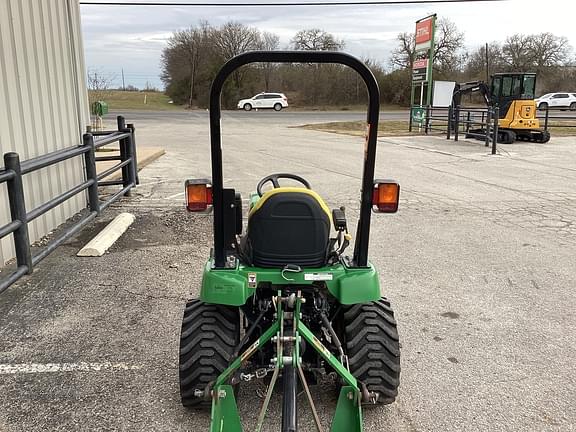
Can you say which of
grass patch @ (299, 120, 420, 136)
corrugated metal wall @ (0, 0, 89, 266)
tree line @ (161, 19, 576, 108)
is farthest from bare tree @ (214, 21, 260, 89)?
corrugated metal wall @ (0, 0, 89, 266)

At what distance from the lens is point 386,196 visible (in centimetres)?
287

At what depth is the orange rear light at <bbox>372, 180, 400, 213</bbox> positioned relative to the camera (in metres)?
2.85

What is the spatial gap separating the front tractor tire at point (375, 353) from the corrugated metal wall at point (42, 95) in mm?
3926

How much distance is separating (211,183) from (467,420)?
185 cm

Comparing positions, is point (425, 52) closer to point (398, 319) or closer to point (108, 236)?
A: point (108, 236)

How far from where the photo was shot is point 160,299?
176 inches

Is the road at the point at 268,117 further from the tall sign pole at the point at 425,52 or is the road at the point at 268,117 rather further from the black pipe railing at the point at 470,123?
the black pipe railing at the point at 470,123

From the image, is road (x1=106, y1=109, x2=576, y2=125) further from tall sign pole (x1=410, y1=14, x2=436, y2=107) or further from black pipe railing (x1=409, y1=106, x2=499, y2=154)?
black pipe railing (x1=409, y1=106, x2=499, y2=154)

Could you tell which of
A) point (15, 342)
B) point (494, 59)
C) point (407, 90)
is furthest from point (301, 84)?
point (15, 342)

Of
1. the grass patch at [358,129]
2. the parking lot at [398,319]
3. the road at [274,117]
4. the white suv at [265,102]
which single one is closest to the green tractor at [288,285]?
the parking lot at [398,319]

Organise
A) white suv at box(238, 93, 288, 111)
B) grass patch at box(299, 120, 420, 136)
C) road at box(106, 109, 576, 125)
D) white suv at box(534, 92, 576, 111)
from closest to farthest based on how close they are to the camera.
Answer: grass patch at box(299, 120, 420, 136), road at box(106, 109, 576, 125), white suv at box(534, 92, 576, 111), white suv at box(238, 93, 288, 111)

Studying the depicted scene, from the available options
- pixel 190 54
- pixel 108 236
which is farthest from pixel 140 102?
pixel 108 236

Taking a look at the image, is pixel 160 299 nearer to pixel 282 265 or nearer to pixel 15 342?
pixel 15 342

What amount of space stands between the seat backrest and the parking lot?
809 millimetres
